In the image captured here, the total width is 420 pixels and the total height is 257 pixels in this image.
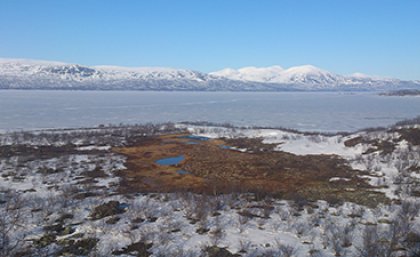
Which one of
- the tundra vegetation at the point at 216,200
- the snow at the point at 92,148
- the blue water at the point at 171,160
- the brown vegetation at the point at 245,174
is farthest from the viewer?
the snow at the point at 92,148

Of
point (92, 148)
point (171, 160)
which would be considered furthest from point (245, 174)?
point (92, 148)

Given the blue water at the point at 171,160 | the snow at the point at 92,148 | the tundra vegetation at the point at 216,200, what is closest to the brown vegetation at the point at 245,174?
the tundra vegetation at the point at 216,200

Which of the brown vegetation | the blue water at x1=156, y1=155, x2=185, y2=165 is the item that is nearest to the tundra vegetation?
the brown vegetation

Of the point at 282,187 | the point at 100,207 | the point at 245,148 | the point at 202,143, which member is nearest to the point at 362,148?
the point at 245,148

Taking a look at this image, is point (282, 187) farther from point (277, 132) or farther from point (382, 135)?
point (277, 132)

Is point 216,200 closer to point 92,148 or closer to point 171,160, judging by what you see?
point 171,160

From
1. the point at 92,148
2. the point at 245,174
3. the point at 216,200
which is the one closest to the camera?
the point at 216,200

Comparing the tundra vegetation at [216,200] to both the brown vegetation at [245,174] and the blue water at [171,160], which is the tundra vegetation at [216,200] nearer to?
the brown vegetation at [245,174]

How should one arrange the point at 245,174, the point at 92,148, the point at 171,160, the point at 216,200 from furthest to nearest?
the point at 92,148 → the point at 171,160 → the point at 245,174 → the point at 216,200

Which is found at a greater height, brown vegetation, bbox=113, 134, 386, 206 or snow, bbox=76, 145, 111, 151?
brown vegetation, bbox=113, 134, 386, 206

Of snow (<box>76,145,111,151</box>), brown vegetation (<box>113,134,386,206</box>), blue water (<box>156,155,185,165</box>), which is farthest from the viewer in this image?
snow (<box>76,145,111,151</box>)

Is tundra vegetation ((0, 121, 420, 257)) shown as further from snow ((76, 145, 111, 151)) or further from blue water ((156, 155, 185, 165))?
blue water ((156, 155, 185, 165))

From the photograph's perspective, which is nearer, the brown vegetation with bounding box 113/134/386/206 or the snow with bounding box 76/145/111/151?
the brown vegetation with bounding box 113/134/386/206
